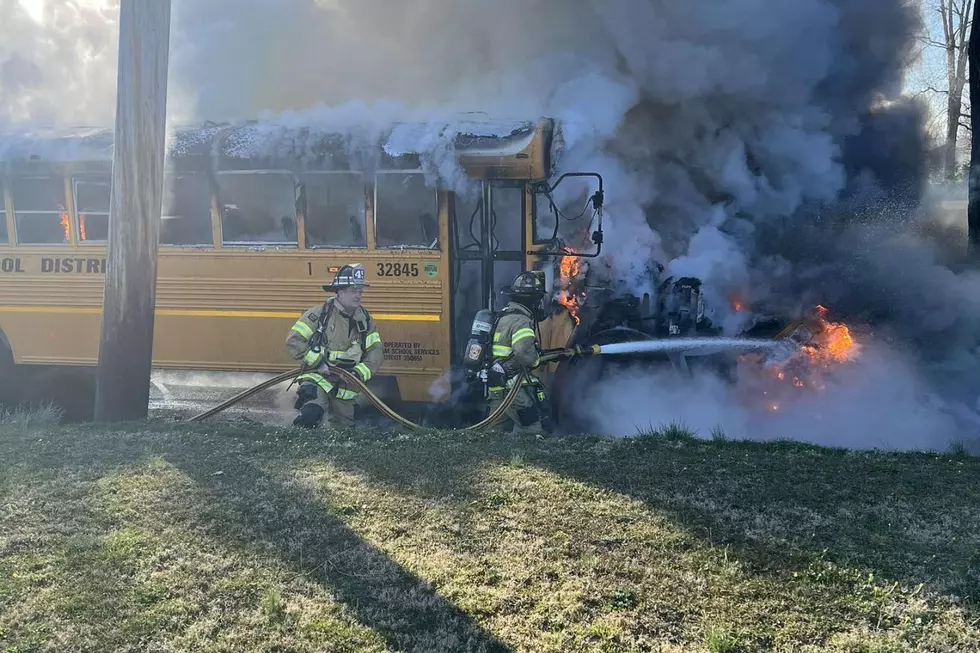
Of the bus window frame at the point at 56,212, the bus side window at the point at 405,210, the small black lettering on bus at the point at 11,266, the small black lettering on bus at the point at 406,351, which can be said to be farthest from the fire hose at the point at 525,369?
the small black lettering on bus at the point at 11,266

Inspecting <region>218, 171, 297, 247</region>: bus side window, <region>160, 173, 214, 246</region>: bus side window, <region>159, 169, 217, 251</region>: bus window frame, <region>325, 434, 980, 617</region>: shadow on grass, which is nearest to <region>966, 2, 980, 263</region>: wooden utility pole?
<region>325, 434, 980, 617</region>: shadow on grass

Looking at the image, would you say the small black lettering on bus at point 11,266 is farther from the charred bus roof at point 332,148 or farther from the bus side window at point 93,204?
the charred bus roof at point 332,148

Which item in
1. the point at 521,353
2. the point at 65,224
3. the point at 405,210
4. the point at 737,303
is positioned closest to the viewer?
the point at 521,353

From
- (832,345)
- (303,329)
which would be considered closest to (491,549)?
(303,329)

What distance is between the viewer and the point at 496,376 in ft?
23.3

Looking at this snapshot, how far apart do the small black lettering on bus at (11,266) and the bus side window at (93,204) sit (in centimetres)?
78

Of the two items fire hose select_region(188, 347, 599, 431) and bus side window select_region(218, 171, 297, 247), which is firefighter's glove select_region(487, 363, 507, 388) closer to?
fire hose select_region(188, 347, 599, 431)

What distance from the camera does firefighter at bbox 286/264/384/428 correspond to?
7145 millimetres

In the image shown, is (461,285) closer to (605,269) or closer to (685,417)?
→ (605,269)

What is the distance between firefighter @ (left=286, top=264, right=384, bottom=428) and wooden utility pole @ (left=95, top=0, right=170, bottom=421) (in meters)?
1.31

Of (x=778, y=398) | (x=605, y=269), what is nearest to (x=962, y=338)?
(x=778, y=398)

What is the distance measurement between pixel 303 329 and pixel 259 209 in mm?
1570

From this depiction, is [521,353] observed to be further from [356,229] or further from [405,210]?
[356,229]

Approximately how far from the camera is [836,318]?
8.33m
